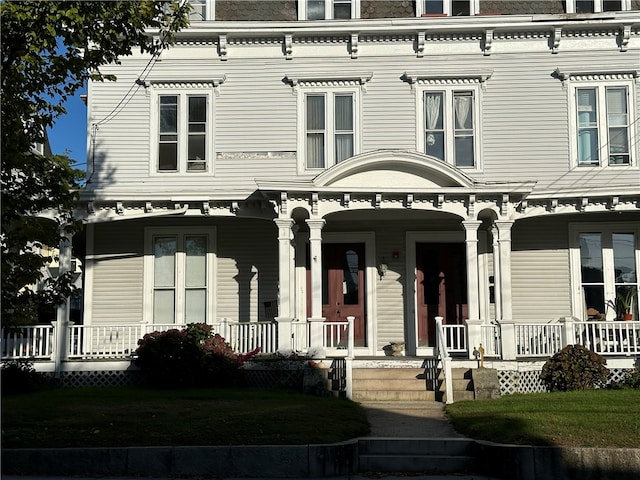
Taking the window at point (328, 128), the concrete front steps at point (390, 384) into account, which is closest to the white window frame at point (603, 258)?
the concrete front steps at point (390, 384)

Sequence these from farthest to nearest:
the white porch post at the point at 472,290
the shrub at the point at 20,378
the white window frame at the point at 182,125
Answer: the white window frame at the point at 182,125 → the white porch post at the point at 472,290 → the shrub at the point at 20,378

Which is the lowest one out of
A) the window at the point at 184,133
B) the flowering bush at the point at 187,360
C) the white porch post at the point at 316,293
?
the flowering bush at the point at 187,360

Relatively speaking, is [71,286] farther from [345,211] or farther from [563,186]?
[563,186]

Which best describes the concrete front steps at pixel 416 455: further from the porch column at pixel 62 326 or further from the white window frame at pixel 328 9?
the white window frame at pixel 328 9

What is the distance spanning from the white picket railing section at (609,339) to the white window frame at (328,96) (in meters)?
6.30

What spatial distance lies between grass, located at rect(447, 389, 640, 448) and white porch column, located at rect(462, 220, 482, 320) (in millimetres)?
1983

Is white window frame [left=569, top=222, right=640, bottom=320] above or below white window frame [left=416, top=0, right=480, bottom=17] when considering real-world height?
below

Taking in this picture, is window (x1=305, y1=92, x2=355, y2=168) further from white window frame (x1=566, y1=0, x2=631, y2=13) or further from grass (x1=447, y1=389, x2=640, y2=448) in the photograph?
grass (x1=447, y1=389, x2=640, y2=448)

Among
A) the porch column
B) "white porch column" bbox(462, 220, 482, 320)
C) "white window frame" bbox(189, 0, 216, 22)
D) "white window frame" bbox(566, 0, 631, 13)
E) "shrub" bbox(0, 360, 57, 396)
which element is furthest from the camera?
"white window frame" bbox(189, 0, 216, 22)

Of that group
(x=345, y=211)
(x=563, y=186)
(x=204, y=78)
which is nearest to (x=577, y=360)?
(x=563, y=186)

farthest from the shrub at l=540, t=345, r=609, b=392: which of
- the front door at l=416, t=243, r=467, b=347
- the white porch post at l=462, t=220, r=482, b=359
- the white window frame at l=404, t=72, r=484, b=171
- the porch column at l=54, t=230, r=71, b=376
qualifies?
the porch column at l=54, t=230, r=71, b=376

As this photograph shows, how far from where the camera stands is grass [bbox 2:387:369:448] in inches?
356

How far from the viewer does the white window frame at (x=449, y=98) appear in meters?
16.7

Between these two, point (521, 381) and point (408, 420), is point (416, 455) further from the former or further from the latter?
point (521, 381)
